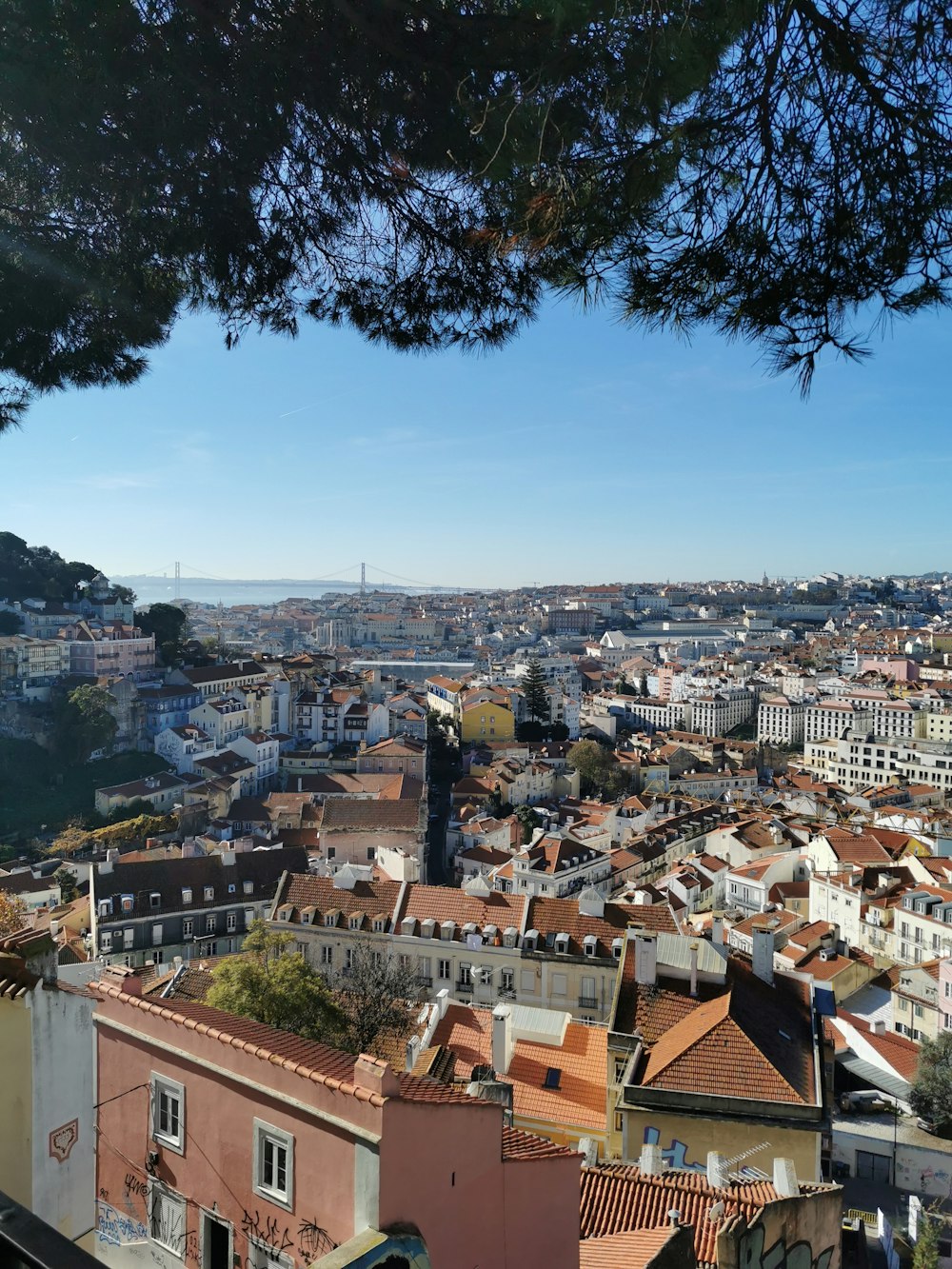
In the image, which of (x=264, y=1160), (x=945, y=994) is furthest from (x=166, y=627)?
(x=264, y=1160)

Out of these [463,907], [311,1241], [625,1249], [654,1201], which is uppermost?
[311,1241]

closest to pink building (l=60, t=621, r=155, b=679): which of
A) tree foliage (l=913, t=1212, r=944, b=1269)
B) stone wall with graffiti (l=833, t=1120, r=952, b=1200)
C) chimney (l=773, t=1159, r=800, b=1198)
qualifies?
stone wall with graffiti (l=833, t=1120, r=952, b=1200)

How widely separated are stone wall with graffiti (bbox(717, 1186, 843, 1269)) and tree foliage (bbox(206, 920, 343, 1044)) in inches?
124

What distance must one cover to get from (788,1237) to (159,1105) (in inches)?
103

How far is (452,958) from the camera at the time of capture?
10180 millimetres

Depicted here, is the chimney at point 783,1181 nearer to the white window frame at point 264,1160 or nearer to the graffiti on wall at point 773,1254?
the graffiti on wall at point 773,1254

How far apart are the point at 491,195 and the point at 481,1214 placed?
98.3 inches

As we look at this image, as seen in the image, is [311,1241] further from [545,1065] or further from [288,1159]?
[545,1065]

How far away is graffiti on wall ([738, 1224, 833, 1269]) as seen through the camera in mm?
3225

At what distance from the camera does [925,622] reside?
245ft

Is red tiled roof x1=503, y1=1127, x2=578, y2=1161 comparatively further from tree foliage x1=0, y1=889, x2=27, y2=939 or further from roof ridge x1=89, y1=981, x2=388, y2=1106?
tree foliage x1=0, y1=889, x2=27, y2=939

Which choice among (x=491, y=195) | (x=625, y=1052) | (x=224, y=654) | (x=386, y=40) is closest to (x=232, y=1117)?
(x=491, y=195)

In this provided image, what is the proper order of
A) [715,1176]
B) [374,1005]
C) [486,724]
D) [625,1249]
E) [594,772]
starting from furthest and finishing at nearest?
[486,724] → [594,772] → [374,1005] → [715,1176] → [625,1249]

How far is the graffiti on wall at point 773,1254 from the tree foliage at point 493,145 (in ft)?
10.2
